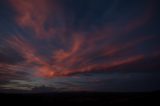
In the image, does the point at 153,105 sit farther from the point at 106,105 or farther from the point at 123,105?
the point at 106,105

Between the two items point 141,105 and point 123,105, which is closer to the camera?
point 141,105

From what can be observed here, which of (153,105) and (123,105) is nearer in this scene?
(153,105)

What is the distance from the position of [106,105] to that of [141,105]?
9003 mm

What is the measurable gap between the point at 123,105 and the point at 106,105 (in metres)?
4.37

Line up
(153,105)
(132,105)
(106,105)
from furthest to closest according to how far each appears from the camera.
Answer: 1. (106,105)
2. (132,105)
3. (153,105)

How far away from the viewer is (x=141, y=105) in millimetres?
39688

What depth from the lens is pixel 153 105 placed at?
38.0 meters

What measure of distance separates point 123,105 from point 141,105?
4.83 metres

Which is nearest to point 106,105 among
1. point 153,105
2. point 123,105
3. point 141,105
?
point 123,105

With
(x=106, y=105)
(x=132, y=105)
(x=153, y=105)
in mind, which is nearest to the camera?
(x=153, y=105)

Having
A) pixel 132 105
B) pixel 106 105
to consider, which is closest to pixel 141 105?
pixel 132 105

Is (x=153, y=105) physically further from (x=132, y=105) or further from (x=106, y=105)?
(x=106, y=105)

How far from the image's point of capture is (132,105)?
41281 mm

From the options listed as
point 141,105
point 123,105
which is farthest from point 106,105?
point 141,105
